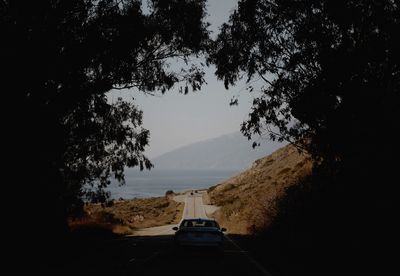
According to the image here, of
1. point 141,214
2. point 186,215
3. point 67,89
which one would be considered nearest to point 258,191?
point 186,215

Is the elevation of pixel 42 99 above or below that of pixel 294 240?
above

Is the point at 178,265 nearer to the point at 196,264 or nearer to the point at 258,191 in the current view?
the point at 196,264

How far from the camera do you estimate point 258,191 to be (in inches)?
2314

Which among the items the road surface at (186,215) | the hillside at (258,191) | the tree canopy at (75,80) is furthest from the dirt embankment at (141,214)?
the tree canopy at (75,80)

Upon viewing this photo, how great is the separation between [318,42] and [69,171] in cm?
1325

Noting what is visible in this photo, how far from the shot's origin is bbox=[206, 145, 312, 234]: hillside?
32688 millimetres

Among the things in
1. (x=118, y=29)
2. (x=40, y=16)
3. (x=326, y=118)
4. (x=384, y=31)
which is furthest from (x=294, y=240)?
(x=40, y=16)

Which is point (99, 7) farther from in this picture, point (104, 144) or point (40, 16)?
point (104, 144)

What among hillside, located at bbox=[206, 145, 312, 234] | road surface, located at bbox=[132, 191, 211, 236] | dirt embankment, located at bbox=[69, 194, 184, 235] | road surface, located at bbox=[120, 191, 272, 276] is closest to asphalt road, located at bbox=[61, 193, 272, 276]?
road surface, located at bbox=[120, 191, 272, 276]

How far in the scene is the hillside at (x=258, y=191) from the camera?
107ft

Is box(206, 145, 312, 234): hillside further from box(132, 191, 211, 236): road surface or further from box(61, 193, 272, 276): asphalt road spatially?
box(61, 193, 272, 276): asphalt road

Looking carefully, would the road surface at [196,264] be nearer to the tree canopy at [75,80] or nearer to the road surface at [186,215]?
the tree canopy at [75,80]

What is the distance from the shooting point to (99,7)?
17.3 meters

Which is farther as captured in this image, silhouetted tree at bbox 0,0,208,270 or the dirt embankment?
the dirt embankment
